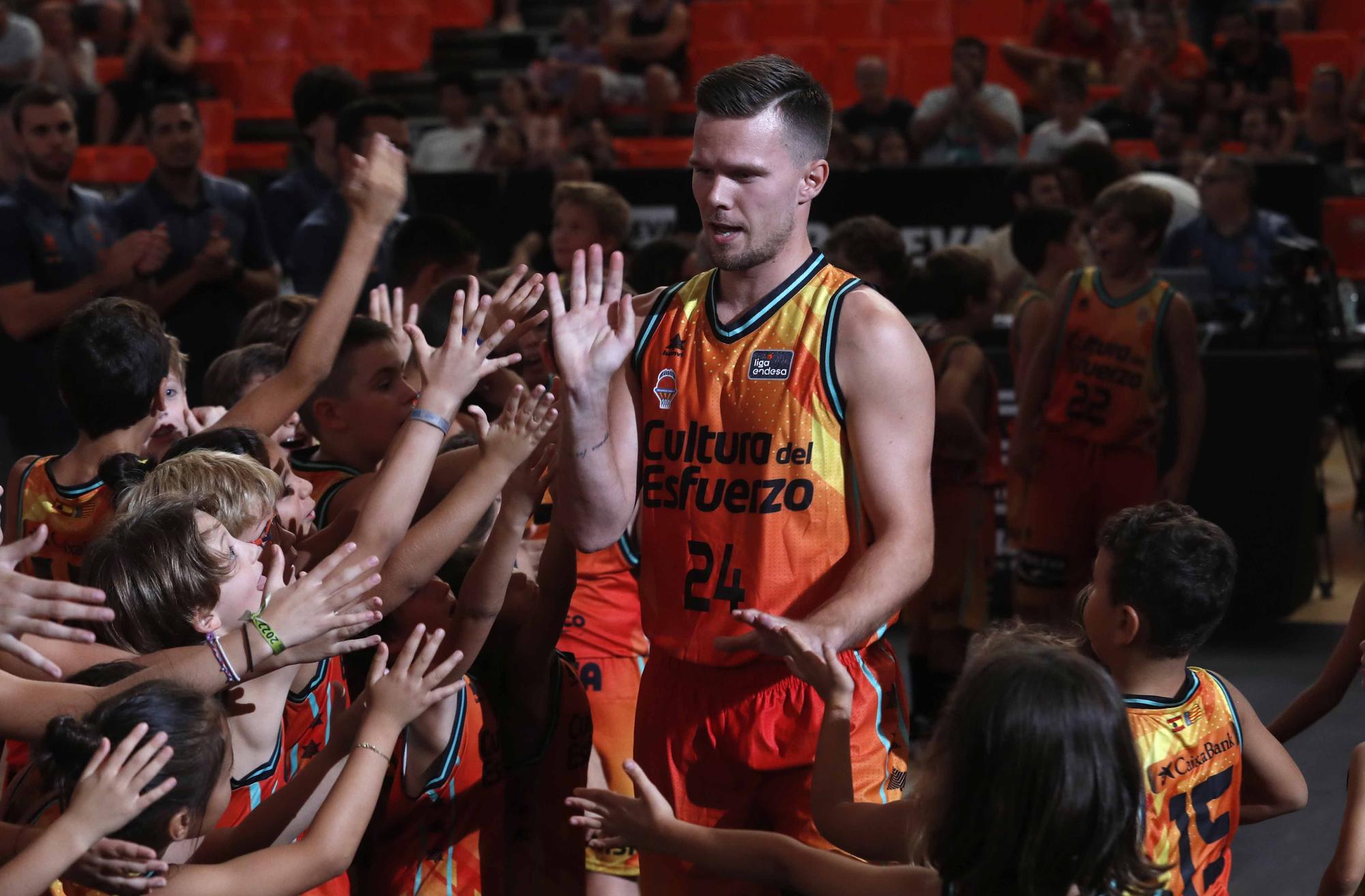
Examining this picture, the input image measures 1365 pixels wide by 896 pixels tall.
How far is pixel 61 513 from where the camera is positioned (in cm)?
364

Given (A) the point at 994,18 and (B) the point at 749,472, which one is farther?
(A) the point at 994,18

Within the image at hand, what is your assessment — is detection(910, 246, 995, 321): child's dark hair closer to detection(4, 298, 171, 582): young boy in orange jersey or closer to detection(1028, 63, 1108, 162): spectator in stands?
detection(4, 298, 171, 582): young boy in orange jersey

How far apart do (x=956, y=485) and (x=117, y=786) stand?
4386 mm

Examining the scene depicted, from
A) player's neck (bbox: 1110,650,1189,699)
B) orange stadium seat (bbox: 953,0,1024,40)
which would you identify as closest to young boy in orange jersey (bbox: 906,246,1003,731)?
player's neck (bbox: 1110,650,1189,699)

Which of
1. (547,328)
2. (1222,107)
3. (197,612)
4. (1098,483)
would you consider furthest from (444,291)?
(1222,107)

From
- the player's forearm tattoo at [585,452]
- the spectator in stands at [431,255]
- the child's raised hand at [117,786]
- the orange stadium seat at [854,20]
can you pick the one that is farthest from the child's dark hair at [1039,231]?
the orange stadium seat at [854,20]

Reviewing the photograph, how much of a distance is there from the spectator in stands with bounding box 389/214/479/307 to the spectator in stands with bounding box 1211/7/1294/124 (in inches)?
320

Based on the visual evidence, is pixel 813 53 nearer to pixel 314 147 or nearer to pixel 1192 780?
pixel 314 147

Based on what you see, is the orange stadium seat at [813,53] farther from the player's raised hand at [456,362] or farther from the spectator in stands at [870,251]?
the player's raised hand at [456,362]

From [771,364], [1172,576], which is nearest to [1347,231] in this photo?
[1172,576]

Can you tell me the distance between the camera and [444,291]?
4871mm

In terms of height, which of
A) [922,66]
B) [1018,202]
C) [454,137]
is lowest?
[454,137]

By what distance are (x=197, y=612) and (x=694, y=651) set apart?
37.1 inches

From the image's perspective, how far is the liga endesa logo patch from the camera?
301 centimetres
